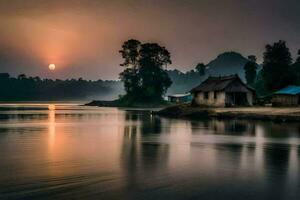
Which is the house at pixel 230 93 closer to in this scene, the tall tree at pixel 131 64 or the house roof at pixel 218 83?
the house roof at pixel 218 83

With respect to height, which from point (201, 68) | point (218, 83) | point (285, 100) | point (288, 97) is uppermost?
point (201, 68)

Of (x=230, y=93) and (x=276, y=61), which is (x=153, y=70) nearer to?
(x=276, y=61)

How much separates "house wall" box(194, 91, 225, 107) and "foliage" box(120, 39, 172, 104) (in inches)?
2425

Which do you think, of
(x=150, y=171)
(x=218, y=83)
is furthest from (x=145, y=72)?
(x=150, y=171)

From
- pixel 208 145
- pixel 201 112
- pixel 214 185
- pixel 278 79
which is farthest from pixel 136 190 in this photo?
pixel 278 79

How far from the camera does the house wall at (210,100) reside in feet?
278

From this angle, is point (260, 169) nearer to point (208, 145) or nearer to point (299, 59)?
point (208, 145)

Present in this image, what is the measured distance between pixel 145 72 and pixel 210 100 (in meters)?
70.5

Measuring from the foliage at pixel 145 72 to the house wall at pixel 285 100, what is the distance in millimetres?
76605

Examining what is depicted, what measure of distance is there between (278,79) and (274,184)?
8113 centimetres

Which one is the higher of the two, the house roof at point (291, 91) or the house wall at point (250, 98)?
the house roof at point (291, 91)

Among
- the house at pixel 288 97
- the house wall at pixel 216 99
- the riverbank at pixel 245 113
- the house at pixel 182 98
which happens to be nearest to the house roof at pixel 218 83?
the house wall at pixel 216 99

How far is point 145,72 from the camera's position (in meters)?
156

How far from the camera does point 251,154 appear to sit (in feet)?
93.0
